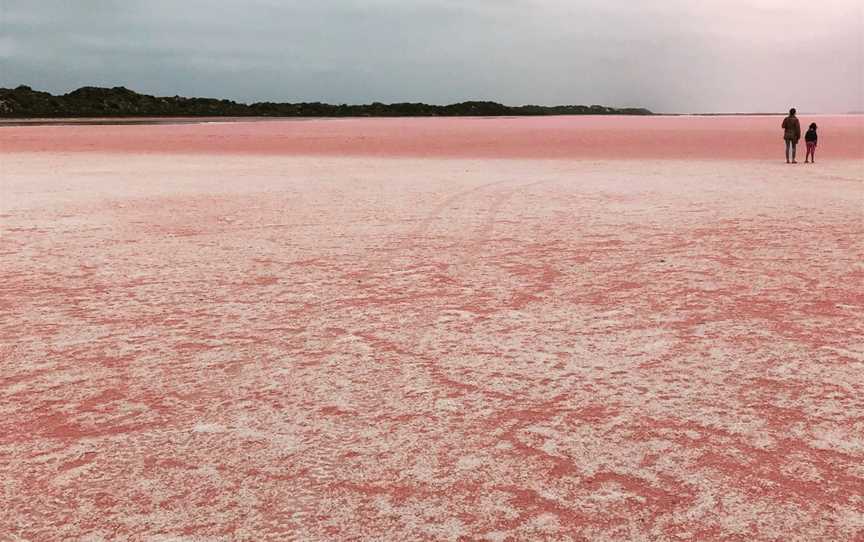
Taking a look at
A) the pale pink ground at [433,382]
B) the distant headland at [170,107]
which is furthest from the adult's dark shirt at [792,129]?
the distant headland at [170,107]

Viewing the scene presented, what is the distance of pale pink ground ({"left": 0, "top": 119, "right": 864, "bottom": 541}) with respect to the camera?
2824 millimetres

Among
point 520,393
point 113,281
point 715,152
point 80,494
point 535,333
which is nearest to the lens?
point 80,494

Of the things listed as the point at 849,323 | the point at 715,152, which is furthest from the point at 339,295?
the point at 715,152

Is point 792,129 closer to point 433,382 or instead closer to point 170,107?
point 433,382

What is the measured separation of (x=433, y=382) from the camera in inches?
161

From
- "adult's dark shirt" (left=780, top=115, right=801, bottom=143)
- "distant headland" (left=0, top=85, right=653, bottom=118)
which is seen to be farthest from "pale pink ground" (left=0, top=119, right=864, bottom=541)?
"distant headland" (left=0, top=85, right=653, bottom=118)

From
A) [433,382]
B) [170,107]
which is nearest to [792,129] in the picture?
[433,382]

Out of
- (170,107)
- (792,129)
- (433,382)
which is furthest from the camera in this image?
(170,107)

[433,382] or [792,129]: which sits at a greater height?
[792,129]

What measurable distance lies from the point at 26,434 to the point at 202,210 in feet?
25.5

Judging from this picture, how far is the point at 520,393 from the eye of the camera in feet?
12.9

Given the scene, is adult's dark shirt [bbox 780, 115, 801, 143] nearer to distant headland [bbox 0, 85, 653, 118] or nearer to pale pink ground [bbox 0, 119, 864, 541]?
pale pink ground [bbox 0, 119, 864, 541]

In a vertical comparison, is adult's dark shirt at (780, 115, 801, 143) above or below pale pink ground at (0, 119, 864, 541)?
above

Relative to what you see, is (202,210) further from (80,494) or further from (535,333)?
(80,494)
